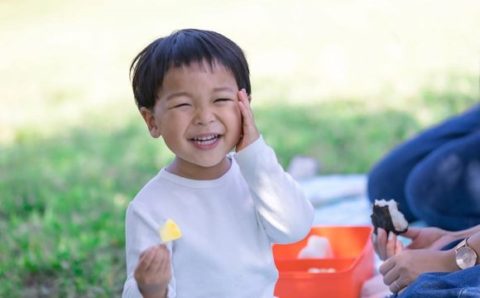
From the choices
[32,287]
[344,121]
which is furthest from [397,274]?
[344,121]

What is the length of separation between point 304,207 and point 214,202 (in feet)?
0.69

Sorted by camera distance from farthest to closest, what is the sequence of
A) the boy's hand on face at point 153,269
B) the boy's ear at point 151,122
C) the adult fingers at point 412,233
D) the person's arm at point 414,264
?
the adult fingers at point 412,233 → the person's arm at point 414,264 → the boy's ear at point 151,122 → the boy's hand on face at point 153,269

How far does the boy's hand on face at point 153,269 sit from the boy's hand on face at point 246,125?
0.36m

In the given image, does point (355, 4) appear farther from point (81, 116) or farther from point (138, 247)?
point (138, 247)

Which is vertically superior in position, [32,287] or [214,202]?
[214,202]

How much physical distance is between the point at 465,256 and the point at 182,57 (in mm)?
848

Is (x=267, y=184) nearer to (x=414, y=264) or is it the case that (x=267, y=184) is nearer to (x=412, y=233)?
(x=414, y=264)

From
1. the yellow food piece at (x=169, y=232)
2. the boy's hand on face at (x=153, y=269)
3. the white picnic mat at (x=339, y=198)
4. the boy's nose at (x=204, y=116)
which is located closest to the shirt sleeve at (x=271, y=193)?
the boy's nose at (x=204, y=116)

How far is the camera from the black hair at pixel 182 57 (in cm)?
211

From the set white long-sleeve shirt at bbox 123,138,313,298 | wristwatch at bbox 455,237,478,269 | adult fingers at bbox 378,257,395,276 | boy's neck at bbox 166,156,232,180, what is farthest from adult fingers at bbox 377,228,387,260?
boy's neck at bbox 166,156,232,180

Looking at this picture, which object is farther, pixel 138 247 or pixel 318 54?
pixel 318 54

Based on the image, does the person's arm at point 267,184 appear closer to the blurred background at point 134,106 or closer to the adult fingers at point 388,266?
the adult fingers at point 388,266

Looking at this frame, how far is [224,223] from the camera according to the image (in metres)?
2.16

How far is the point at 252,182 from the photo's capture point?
83.7 inches
